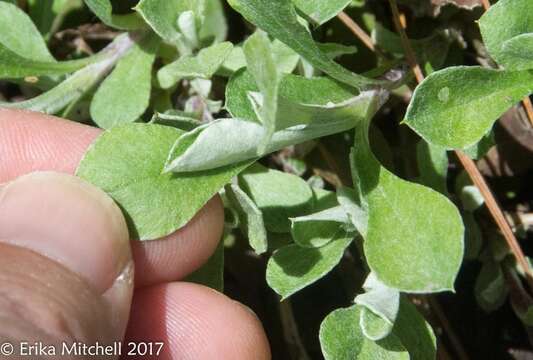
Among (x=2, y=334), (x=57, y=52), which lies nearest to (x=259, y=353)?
(x=2, y=334)

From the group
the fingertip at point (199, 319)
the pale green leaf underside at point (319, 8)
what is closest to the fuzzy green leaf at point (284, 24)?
the pale green leaf underside at point (319, 8)

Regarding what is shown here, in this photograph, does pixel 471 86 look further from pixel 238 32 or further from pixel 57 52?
pixel 57 52

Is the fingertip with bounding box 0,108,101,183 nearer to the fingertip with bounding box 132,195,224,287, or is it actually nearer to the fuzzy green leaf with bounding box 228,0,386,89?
the fingertip with bounding box 132,195,224,287

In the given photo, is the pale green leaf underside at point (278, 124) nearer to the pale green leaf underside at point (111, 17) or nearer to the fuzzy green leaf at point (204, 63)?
the fuzzy green leaf at point (204, 63)

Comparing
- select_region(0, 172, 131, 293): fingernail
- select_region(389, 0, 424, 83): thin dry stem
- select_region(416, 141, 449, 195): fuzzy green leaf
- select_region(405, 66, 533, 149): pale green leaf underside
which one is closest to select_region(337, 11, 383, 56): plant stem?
select_region(389, 0, 424, 83): thin dry stem

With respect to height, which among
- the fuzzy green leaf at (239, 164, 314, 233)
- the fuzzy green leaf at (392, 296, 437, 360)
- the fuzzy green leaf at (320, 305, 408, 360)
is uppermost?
the fuzzy green leaf at (239, 164, 314, 233)
